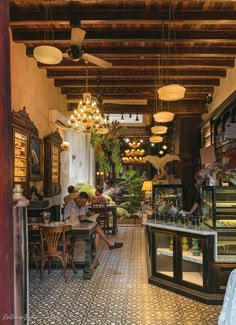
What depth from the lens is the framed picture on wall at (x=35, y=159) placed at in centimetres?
652

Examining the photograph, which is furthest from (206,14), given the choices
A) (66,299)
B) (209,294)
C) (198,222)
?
(66,299)

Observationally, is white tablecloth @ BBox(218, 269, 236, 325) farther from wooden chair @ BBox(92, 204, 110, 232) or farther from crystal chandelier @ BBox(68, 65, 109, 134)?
wooden chair @ BBox(92, 204, 110, 232)

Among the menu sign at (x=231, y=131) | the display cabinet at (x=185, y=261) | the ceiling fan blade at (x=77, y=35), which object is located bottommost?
the display cabinet at (x=185, y=261)

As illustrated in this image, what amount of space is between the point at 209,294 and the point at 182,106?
7.27m

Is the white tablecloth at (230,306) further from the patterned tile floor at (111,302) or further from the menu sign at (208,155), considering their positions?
the menu sign at (208,155)

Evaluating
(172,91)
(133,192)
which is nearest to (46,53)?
(172,91)

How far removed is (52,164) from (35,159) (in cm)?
120

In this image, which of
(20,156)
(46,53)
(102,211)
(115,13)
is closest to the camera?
(46,53)

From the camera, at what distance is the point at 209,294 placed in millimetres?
4250

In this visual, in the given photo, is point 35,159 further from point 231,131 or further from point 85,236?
point 231,131

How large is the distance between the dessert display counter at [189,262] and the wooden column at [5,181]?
3188 mm

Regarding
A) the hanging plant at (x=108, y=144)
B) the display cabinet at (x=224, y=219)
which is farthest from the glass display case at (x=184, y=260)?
the hanging plant at (x=108, y=144)

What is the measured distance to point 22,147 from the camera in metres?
5.93

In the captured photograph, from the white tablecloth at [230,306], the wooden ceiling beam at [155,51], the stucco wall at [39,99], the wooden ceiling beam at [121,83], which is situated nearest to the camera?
the white tablecloth at [230,306]
